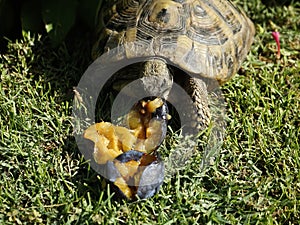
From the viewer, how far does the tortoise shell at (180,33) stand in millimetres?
3975

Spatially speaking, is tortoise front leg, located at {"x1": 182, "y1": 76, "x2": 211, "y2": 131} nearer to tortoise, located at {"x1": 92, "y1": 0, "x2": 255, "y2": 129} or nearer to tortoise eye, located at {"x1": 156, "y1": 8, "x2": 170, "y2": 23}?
tortoise, located at {"x1": 92, "y1": 0, "x2": 255, "y2": 129}

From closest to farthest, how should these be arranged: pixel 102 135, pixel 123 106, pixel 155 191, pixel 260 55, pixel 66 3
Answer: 1. pixel 155 191
2. pixel 102 135
3. pixel 123 106
4. pixel 66 3
5. pixel 260 55

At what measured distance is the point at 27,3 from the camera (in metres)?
4.59

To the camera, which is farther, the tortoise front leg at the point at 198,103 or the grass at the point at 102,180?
the tortoise front leg at the point at 198,103

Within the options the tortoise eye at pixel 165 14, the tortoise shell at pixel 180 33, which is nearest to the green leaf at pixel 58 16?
the tortoise shell at pixel 180 33

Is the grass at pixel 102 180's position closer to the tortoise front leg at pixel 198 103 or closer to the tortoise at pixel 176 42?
the tortoise front leg at pixel 198 103

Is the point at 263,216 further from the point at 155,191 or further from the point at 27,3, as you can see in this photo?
the point at 27,3

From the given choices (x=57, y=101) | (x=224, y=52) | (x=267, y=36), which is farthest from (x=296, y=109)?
(x=57, y=101)

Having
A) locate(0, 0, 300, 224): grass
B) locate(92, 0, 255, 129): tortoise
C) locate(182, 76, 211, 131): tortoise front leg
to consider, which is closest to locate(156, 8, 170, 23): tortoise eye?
locate(92, 0, 255, 129): tortoise

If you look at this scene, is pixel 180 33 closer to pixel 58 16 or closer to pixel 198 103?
pixel 198 103

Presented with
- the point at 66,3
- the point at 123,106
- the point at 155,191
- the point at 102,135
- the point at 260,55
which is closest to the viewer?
the point at 155,191

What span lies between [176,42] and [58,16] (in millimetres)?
1111

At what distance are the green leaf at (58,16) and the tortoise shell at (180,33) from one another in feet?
0.95

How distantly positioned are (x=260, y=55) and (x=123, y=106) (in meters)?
1.49
